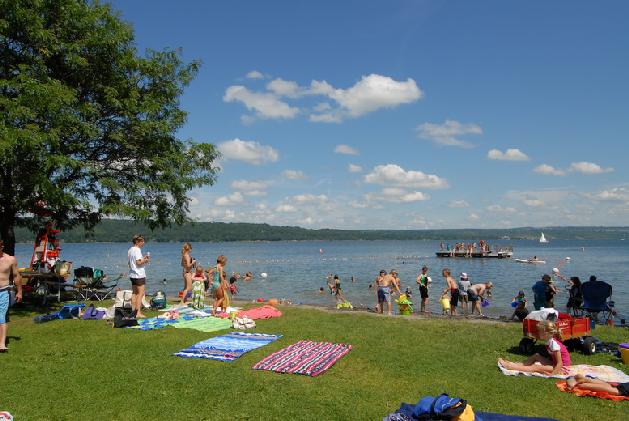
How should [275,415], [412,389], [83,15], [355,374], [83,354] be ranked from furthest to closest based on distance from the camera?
[83,15]
[83,354]
[355,374]
[412,389]
[275,415]

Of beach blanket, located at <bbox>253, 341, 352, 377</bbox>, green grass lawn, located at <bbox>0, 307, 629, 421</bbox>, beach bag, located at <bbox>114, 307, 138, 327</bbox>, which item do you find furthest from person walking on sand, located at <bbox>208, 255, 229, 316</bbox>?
beach blanket, located at <bbox>253, 341, 352, 377</bbox>

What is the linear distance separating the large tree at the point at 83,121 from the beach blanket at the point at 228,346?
17.8 feet

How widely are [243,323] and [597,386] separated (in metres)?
6.83

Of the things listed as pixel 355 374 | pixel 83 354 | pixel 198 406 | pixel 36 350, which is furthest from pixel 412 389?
pixel 36 350

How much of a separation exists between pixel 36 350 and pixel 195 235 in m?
183

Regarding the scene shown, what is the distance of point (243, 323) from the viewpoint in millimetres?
10250

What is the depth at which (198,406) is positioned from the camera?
221 inches

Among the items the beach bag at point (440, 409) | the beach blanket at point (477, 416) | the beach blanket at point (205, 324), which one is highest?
the beach bag at point (440, 409)

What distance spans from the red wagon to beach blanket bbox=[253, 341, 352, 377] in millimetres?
3272

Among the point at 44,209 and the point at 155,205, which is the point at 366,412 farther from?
the point at 44,209

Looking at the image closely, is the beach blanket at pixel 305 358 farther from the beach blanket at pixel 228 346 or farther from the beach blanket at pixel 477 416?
Answer: the beach blanket at pixel 477 416

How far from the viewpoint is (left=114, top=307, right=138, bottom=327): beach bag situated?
10.1 m

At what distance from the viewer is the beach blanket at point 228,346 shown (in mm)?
7766

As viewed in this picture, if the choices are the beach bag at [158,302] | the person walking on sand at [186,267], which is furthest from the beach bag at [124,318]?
the person walking on sand at [186,267]
